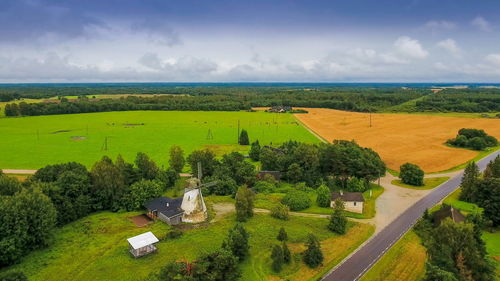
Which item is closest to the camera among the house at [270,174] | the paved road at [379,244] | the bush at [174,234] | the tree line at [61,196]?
the paved road at [379,244]

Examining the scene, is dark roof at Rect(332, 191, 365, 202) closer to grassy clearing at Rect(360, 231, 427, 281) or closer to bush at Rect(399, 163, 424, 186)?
grassy clearing at Rect(360, 231, 427, 281)

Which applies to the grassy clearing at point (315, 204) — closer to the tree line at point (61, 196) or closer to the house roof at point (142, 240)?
the tree line at point (61, 196)

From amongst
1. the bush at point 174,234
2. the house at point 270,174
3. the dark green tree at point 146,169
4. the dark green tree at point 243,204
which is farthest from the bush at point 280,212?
the dark green tree at point 146,169

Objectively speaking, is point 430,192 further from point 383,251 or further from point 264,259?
point 264,259

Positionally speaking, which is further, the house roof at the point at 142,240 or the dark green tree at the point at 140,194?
the dark green tree at the point at 140,194

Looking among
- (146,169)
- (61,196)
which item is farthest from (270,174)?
(61,196)

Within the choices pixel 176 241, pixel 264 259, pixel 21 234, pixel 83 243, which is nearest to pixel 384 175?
pixel 264 259

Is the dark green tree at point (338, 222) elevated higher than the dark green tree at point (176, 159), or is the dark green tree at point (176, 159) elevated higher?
the dark green tree at point (176, 159)
